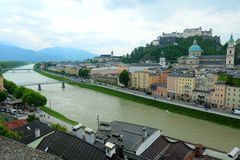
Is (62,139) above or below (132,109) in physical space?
above

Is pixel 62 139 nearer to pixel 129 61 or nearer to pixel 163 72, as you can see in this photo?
pixel 163 72

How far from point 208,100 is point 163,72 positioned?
15347mm

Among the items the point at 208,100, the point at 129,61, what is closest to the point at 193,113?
the point at 208,100

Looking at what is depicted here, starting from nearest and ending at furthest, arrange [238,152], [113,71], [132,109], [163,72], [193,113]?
[238,152]
[193,113]
[132,109]
[163,72]
[113,71]

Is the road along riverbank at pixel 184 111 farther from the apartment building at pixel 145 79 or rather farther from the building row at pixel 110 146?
the building row at pixel 110 146

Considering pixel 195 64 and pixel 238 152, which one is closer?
pixel 238 152

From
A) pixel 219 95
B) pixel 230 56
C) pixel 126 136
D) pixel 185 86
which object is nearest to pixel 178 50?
pixel 230 56

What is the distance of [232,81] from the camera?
107ft

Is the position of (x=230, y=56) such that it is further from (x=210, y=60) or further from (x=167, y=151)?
(x=167, y=151)

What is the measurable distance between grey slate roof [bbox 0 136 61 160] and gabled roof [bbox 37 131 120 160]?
7.04 ft

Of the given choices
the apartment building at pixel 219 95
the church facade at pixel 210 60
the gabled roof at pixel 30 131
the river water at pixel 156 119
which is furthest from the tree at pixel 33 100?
the church facade at pixel 210 60

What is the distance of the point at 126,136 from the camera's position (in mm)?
12742

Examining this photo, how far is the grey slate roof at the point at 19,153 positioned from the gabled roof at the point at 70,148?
2146 mm

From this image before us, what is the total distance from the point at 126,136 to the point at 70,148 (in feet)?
12.1
